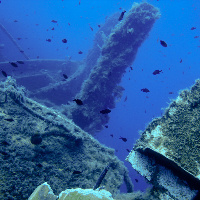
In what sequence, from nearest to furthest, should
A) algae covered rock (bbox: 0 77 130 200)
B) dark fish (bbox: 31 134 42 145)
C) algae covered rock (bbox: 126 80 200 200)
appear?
algae covered rock (bbox: 126 80 200 200) → algae covered rock (bbox: 0 77 130 200) → dark fish (bbox: 31 134 42 145)

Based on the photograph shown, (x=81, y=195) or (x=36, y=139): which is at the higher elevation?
(x=36, y=139)

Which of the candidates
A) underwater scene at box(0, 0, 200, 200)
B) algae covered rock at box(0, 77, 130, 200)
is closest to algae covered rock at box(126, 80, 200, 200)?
underwater scene at box(0, 0, 200, 200)

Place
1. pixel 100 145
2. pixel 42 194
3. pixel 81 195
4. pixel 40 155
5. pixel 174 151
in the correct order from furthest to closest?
pixel 100 145, pixel 40 155, pixel 42 194, pixel 81 195, pixel 174 151

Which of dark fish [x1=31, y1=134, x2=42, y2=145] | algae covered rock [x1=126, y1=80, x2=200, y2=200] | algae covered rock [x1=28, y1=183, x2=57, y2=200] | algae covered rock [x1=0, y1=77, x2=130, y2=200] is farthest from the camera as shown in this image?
dark fish [x1=31, y1=134, x2=42, y2=145]

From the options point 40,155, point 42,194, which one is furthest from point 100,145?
point 42,194

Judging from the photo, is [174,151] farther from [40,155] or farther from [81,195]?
[40,155]

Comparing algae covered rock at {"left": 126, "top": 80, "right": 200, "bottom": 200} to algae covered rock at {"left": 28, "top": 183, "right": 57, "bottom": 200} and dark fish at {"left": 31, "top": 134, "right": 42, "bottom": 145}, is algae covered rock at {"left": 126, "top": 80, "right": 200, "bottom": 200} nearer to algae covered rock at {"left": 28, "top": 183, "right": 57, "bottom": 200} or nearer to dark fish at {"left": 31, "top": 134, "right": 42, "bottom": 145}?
algae covered rock at {"left": 28, "top": 183, "right": 57, "bottom": 200}

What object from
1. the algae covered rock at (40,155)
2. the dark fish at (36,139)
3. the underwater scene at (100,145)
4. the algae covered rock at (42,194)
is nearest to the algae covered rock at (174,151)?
the underwater scene at (100,145)

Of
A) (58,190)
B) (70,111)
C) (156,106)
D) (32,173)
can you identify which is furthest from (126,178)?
(156,106)

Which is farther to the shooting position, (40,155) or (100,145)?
(100,145)

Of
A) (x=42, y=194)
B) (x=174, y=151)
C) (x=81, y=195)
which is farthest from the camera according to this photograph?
(x=42, y=194)

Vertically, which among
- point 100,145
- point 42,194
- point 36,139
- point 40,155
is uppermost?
point 100,145

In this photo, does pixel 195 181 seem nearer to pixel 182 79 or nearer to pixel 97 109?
pixel 97 109

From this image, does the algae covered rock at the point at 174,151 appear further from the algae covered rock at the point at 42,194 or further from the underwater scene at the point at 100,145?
the algae covered rock at the point at 42,194
